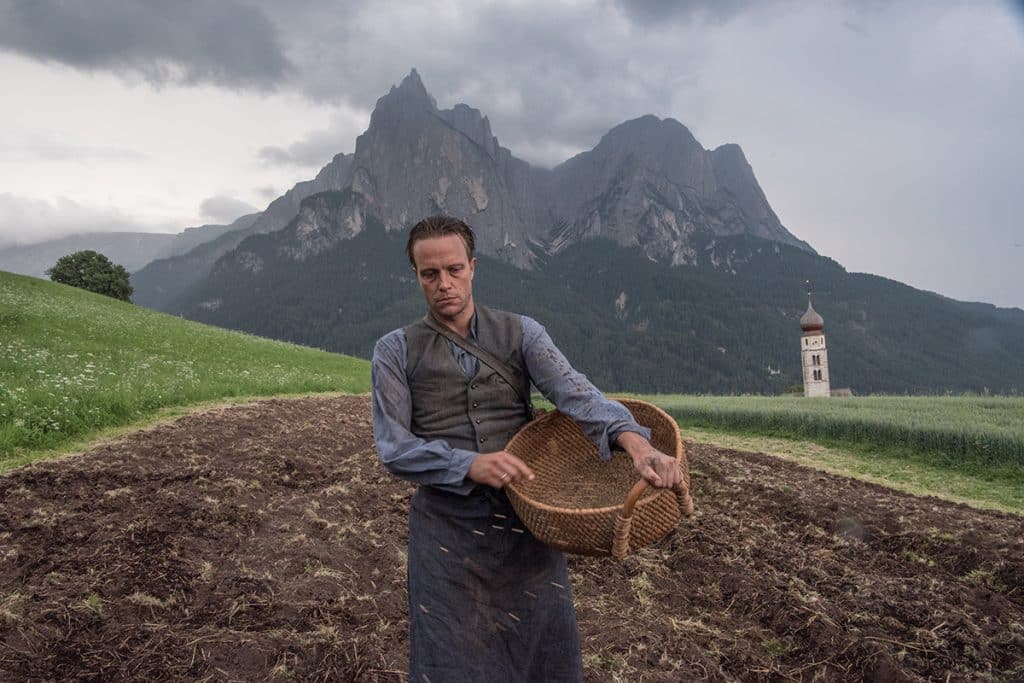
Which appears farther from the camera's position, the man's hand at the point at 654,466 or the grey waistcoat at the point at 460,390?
the grey waistcoat at the point at 460,390

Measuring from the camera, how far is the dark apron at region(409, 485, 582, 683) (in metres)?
2.60

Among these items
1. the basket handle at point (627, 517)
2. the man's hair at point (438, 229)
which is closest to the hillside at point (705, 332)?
the man's hair at point (438, 229)

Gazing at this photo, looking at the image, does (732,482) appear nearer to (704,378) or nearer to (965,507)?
(965,507)

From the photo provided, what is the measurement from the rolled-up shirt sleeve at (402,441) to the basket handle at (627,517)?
0.56 metres

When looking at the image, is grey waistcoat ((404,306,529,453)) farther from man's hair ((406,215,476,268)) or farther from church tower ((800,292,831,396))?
church tower ((800,292,831,396))

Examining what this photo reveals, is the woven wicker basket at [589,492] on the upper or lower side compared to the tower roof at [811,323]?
lower

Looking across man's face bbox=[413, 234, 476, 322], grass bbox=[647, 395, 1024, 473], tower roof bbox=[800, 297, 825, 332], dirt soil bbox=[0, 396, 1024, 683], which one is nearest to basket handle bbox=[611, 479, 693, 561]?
man's face bbox=[413, 234, 476, 322]

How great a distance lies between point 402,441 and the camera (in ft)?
7.99

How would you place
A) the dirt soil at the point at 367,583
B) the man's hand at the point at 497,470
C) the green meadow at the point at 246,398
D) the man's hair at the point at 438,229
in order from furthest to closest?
the green meadow at the point at 246,398, the dirt soil at the point at 367,583, the man's hair at the point at 438,229, the man's hand at the point at 497,470

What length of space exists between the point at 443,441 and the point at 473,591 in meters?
0.67

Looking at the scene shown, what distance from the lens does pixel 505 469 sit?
2.32 meters

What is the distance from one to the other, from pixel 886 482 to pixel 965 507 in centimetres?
242

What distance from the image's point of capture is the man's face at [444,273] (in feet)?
8.46

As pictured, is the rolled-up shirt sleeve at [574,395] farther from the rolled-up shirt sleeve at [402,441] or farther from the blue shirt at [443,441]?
the rolled-up shirt sleeve at [402,441]
